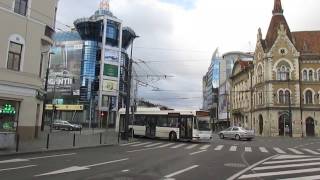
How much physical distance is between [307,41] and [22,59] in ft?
190

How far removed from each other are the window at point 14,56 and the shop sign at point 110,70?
206ft

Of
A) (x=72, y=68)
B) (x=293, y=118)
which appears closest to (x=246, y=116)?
(x=293, y=118)

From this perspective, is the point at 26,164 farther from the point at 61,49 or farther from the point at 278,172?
the point at 61,49

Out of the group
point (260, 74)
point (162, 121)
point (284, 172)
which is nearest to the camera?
point (284, 172)

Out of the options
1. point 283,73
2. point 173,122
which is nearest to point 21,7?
point 173,122

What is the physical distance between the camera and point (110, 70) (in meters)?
92.3

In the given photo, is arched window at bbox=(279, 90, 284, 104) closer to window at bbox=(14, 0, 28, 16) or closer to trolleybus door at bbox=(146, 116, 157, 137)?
trolleybus door at bbox=(146, 116, 157, 137)

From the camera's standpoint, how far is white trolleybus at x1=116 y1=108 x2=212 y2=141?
36250 millimetres

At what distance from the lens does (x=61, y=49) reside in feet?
309

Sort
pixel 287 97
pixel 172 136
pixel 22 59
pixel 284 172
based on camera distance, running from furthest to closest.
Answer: pixel 287 97 < pixel 172 136 < pixel 22 59 < pixel 284 172

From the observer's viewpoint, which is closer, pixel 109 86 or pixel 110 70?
pixel 109 86

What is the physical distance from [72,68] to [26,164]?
77266mm

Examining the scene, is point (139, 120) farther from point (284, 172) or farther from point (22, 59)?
point (284, 172)

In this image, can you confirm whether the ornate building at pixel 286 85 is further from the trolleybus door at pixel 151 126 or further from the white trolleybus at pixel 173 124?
the trolleybus door at pixel 151 126
